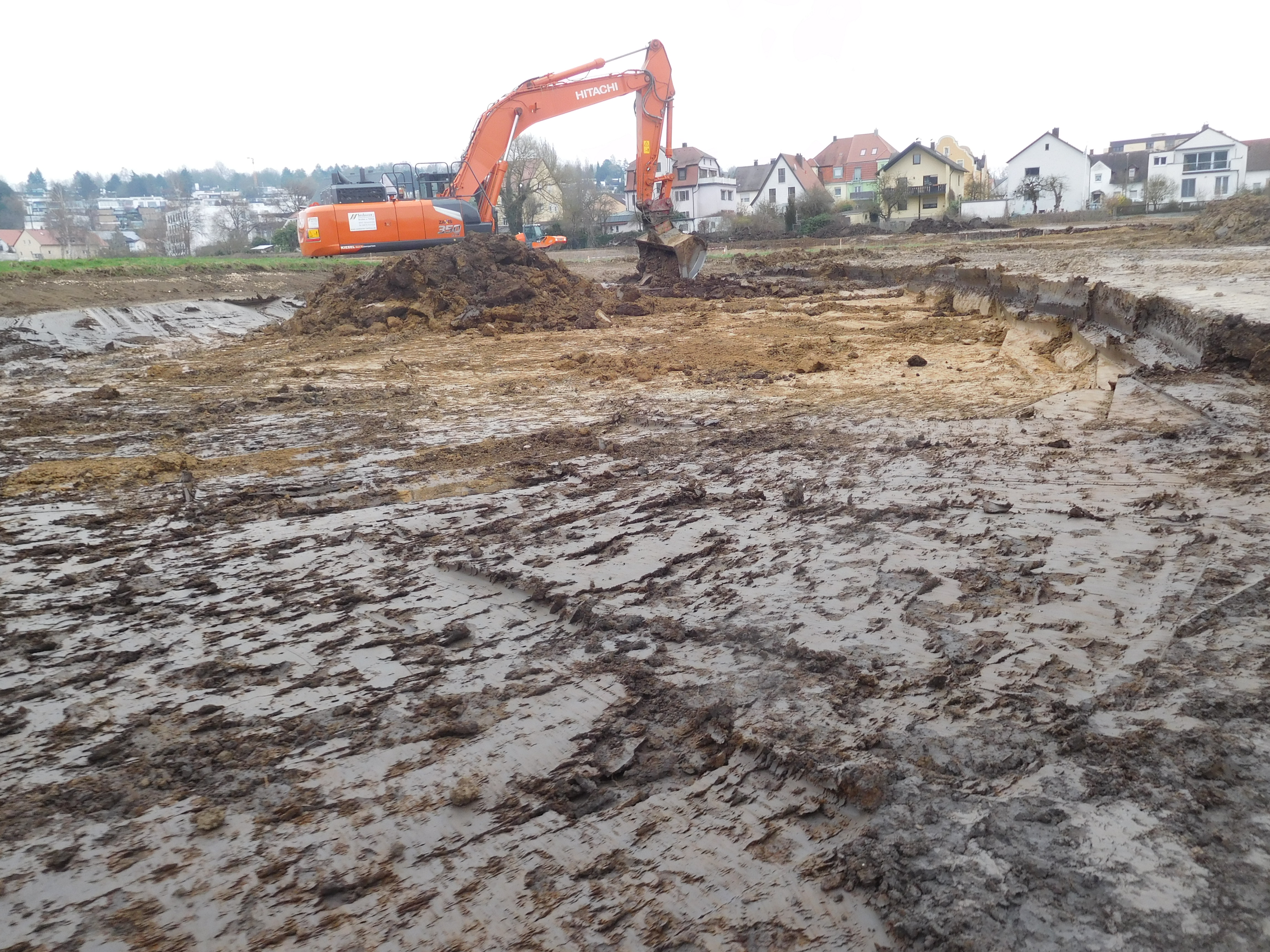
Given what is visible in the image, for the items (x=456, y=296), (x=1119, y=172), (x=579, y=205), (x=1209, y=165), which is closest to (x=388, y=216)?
(x=456, y=296)

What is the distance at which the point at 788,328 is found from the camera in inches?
444

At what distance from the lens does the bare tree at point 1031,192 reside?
47.8 meters

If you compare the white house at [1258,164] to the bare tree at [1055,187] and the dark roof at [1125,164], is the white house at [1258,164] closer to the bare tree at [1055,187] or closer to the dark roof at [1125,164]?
the dark roof at [1125,164]

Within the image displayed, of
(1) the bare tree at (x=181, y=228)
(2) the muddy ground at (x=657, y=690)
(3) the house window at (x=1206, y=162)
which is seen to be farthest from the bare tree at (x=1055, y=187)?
(2) the muddy ground at (x=657, y=690)

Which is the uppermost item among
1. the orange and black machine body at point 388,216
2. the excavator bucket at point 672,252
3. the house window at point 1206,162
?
the house window at point 1206,162

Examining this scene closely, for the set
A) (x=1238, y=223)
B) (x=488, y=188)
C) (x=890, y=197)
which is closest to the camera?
(x=1238, y=223)

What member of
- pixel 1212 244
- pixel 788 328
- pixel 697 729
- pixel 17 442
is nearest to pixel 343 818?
pixel 697 729

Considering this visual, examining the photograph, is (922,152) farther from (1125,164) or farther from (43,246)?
(43,246)

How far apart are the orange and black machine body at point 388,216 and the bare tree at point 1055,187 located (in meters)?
41.5

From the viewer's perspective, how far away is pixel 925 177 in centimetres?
5850

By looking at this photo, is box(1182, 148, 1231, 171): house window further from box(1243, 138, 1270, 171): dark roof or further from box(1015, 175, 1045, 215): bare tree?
box(1015, 175, 1045, 215): bare tree

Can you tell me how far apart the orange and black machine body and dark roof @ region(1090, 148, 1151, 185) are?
210 feet

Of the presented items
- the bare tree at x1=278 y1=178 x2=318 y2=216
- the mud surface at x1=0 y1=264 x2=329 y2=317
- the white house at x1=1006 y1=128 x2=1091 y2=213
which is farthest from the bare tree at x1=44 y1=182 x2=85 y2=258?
the white house at x1=1006 y1=128 x2=1091 y2=213

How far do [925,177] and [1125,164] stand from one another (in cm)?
2461
